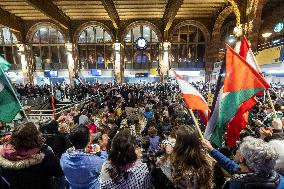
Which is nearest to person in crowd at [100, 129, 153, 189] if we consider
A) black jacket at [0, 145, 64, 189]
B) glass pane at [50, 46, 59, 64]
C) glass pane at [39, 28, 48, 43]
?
black jacket at [0, 145, 64, 189]

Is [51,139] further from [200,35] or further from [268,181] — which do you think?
[200,35]

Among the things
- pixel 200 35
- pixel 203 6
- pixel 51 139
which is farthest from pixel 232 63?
pixel 200 35

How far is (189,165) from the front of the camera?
2182 millimetres

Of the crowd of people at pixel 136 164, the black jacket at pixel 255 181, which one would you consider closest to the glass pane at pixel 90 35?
the crowd of people at pixel 136 164

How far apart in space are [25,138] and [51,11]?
21677 mm

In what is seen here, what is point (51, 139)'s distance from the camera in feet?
12.9

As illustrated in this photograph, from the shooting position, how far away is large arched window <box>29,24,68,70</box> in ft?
99.7

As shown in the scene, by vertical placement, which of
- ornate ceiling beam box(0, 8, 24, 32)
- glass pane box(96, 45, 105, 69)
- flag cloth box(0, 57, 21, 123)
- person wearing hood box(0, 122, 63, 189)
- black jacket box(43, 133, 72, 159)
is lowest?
black jacket box(43, 133, 72, 159)

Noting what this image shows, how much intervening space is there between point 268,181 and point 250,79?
5.31 ft

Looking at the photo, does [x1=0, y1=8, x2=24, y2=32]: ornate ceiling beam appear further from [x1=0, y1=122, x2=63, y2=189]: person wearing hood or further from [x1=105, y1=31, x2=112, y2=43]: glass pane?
[x1=0, y1=122, x2=63, y2=189]: person wearing hood

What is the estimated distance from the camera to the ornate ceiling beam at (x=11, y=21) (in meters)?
24.3

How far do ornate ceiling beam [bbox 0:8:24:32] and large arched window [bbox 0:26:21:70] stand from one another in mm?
2946

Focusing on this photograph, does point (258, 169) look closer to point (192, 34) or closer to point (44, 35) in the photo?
point (192, 34)

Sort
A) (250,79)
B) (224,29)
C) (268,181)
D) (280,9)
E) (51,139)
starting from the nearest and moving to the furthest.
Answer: (268,181) → (250,79) → (51,139) → (280,9) → (224,29)
